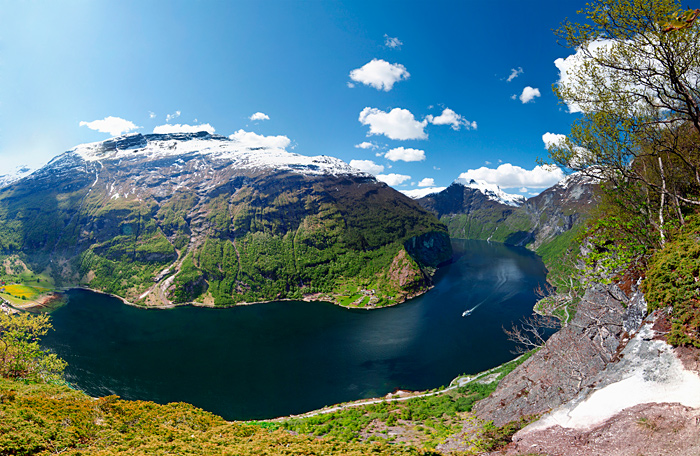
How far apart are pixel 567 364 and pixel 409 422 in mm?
15707

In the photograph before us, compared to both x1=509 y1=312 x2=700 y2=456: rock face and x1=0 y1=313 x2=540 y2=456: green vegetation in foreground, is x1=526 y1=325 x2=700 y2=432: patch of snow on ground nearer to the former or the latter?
x1=509 y1=312 x2=700 y2=456: rock face

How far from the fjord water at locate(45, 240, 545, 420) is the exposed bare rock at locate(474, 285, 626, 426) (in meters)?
36.7

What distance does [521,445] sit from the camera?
10.8 metres

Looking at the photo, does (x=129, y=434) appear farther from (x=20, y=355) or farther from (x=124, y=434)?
(x=20, y=355)

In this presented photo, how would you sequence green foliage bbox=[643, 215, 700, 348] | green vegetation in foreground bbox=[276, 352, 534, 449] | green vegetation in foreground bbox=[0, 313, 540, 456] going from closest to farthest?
green foliage bbox=[643, 215, 700, 348] < green vegetation in foreground bbox=[0, 313, 540, 456] < green vegetation in foreground bbox=[276, 352, 534, 449]

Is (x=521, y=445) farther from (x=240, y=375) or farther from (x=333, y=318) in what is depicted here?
(x=333, y=318)

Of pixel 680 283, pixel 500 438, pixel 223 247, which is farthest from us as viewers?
pixel 223 247

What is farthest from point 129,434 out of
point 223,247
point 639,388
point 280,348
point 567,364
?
point 223,247

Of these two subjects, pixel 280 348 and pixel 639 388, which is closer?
pixel 639 388

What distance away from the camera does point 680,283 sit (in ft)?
32.0

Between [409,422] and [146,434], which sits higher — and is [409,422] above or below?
below

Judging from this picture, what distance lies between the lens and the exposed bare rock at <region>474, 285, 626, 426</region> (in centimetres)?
1538

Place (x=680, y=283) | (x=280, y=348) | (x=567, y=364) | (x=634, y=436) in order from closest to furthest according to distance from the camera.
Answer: (x=634, y=436) → (x=680, y=283) → (x=567, y=364) → (x=280, y=348)

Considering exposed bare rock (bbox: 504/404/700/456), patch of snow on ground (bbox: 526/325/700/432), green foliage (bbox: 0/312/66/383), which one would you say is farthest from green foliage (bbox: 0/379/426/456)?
green foliage (bbox: 0/312/66/383)
